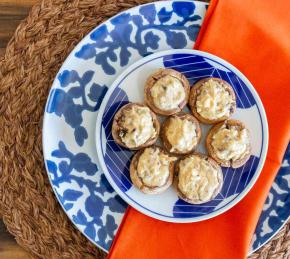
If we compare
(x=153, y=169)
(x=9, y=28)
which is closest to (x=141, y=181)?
(x=153, y=169)

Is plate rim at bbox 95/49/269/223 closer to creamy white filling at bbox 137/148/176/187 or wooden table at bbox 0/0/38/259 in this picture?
creamy white filling at bbox 137/148/176/187

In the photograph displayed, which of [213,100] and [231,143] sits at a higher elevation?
[213,100]

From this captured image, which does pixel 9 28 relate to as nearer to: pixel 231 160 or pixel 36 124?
pixel 36 124

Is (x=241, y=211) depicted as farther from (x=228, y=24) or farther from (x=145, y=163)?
(x=228, y=24)

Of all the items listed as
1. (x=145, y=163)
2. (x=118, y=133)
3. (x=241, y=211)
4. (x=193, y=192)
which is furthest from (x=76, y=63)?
(x=241, y=211)

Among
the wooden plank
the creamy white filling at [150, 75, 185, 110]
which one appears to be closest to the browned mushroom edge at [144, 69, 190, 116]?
the creamy white filling at [150, 75, 185, 110]

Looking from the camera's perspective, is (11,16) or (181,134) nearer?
(181,134)

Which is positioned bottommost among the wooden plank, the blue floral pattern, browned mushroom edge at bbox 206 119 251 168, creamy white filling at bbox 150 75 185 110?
the blue floral pattern
